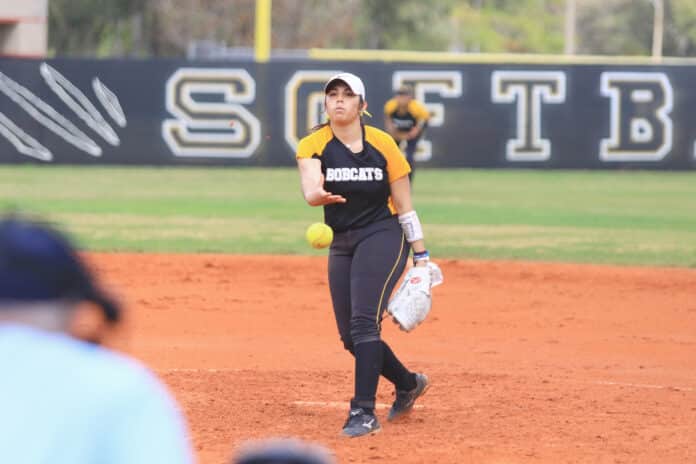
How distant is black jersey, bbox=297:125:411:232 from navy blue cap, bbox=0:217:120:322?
188 inches

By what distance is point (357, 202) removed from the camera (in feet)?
22.6

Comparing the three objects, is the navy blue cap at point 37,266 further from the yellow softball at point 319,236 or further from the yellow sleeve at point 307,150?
the yellow sleeve at point 307,150

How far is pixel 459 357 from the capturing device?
955 centimetres

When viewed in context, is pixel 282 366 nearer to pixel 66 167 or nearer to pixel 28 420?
pixel 28 420

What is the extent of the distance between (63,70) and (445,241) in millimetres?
13709

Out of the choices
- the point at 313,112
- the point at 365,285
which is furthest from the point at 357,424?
the point at 313,112

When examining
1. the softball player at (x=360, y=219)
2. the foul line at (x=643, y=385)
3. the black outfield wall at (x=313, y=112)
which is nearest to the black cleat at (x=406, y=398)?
the softball player at (x=360, y=219)

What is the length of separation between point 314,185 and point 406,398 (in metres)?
1.42

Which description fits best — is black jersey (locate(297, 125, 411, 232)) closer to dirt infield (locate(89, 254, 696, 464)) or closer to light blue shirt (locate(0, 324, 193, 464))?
dirt infield (locate(89, 254, 696, 464))

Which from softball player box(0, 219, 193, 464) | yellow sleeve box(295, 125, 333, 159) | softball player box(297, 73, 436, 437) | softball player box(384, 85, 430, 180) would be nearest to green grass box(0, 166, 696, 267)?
softball player box(384, 85, 430, 180)

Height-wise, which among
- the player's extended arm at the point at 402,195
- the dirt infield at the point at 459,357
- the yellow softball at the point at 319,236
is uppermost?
the player's extended arm at the point at 402,195

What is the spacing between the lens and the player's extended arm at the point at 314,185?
667cm

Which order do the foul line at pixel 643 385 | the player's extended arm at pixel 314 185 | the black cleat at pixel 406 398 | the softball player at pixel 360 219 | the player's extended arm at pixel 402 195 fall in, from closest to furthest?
1. the player's extended arm at pixel 314 185
2. the softball player at pixel 360 219
3. the player's extended arm at pixel 402 195
4. the black cleat at pixel 406 398
5. the foul line at pixel 643 385

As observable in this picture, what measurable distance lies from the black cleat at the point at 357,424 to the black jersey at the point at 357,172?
0.93 metres
